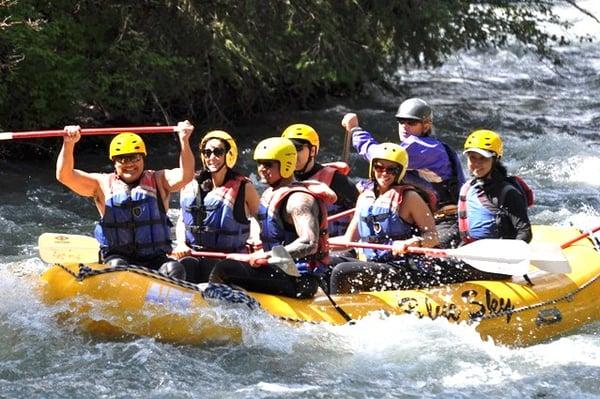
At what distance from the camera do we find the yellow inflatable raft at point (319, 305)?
633cm

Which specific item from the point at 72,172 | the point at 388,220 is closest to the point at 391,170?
the point at 388,220

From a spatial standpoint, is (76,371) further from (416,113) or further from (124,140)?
(416,113)

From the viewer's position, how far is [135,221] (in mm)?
6527

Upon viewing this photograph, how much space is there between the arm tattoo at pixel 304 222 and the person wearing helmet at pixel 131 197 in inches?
27.4

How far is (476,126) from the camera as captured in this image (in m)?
15.0

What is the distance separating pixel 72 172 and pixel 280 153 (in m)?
1.27

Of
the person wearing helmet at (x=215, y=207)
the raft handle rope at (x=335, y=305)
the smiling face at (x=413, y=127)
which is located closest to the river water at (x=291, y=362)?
the raft handle rope at (x=335, y=305)

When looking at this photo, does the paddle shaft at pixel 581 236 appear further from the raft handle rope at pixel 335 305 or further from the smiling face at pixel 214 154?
the smiling face at pixel 214 154

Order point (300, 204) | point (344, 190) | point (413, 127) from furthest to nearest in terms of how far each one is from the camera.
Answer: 1. point (344, 190)
2. point (413, 127)
3. point (300, 204)

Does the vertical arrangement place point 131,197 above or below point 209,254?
above

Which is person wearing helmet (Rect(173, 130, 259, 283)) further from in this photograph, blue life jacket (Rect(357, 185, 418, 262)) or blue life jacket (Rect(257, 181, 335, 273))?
blue life jacket (Rect(357, 185, 418, 262))

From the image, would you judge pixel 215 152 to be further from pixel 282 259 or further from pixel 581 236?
pixel 581 236

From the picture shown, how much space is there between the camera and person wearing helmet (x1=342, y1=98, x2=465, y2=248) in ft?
25.5

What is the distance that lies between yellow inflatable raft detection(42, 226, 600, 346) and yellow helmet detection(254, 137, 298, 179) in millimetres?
792
